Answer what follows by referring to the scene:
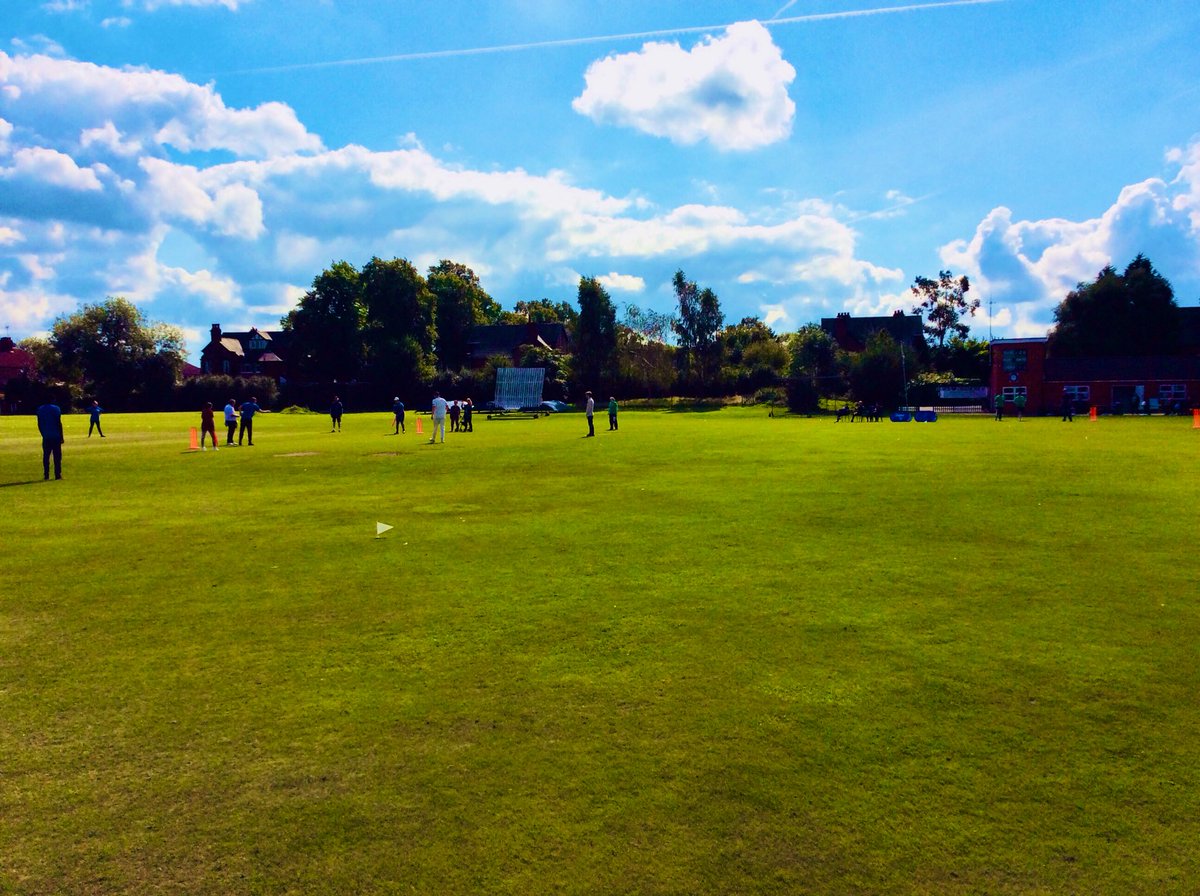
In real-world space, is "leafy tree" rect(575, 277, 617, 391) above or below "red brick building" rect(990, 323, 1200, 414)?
above

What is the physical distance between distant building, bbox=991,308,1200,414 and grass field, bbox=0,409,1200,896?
62950mm

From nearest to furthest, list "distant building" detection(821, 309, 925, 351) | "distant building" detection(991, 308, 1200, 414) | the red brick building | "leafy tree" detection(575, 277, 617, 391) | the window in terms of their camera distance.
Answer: the red brick building → "distant building" detection(991, 308, 1200, 414) → the window → "leafy tree" detection(575, 277, 617, 391) → "distant building" detection(821, 309, 925, 351)

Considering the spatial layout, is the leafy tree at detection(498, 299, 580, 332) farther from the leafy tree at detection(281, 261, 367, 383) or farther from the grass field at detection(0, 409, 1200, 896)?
the grass field at detection(0, 409, 1200, 896)

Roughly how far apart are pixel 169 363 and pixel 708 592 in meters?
99.7

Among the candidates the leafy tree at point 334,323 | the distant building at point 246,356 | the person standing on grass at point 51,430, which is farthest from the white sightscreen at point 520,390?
the distant building at point 246,356

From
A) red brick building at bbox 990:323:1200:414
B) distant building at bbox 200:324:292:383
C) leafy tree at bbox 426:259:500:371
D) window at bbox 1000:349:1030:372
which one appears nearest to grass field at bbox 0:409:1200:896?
red brick building at bbox 990:323:1200:414

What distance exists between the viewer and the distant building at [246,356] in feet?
396

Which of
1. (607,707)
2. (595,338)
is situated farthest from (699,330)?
(607,707)

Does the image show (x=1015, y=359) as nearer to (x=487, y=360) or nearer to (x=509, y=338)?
(x=487, y=360)

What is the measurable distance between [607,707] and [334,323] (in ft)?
317

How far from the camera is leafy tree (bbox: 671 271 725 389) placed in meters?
97.3

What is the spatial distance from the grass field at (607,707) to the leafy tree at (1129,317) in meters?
87.9

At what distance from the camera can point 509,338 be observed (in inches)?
4739

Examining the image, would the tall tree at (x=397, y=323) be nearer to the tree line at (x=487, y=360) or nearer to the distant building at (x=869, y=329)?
the tree line at (x=487, y=360)
